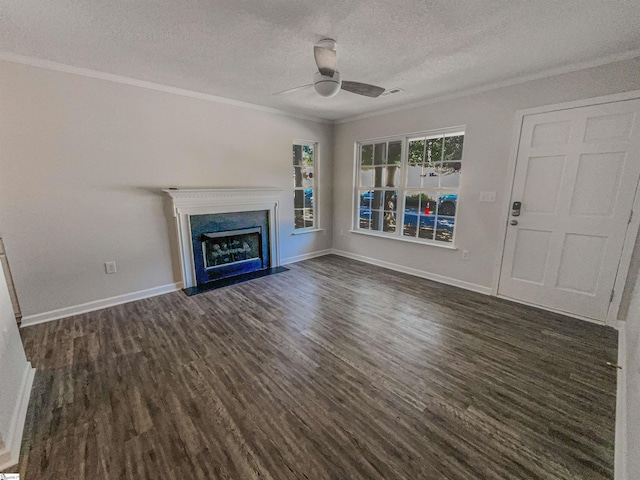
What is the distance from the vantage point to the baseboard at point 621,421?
1279mm

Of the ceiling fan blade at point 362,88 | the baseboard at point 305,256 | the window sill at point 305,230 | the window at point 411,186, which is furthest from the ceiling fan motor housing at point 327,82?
the baseboard at point 305,256

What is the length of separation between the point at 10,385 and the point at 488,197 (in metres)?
4.51

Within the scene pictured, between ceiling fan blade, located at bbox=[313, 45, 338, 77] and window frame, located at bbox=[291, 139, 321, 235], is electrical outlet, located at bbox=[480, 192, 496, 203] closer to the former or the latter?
ceiling fan blade, located at bbox=[313, 45, 338, 77]

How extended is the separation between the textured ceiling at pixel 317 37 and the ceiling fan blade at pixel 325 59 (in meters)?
0.19

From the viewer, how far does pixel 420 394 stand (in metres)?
1.80

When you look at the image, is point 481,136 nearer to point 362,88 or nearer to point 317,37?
point 362,88

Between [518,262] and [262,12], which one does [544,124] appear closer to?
[518,262]

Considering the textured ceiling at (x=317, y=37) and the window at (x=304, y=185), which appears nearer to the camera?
the textured ceiling at (x=317, y=37)

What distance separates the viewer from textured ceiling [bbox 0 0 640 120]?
1.75m

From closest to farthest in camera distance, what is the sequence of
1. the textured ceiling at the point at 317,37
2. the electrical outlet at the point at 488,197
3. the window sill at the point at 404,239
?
1. the textured ceiling at the point at 317,37
2. the electrical outlet at the point at 488,197
3. the window sill at the point at 404,239

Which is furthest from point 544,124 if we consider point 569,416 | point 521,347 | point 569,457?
point 569,457

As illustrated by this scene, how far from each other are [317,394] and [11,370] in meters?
1.88

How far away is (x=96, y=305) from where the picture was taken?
3.03 meters

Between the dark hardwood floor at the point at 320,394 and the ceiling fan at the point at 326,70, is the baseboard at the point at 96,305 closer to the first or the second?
the dark hardwood floor at the point at 320,394
